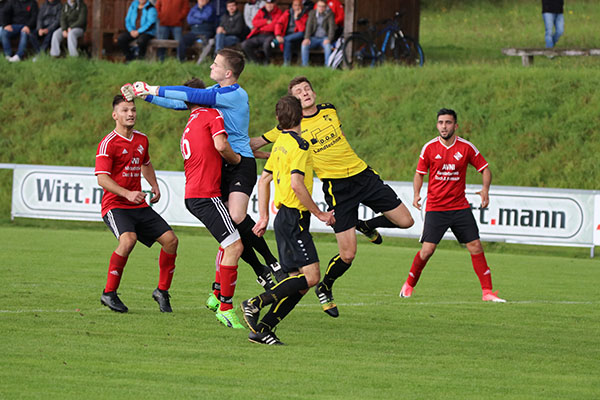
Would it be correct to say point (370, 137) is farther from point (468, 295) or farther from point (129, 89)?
point (129, 89)

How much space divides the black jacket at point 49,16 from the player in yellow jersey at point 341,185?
17.2 metres

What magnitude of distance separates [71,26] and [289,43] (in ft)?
18.9

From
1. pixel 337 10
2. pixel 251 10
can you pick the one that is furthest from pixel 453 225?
pixel 251 10

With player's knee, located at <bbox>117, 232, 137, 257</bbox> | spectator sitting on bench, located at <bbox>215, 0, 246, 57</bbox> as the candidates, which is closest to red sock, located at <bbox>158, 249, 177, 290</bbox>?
player's knee, located at <bbox>117, 232, 137, 257</bbox>

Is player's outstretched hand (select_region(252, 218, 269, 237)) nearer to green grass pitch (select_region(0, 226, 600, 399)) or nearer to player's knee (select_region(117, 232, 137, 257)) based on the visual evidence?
green grass pitch (select_region(0, 226, 600, 399))

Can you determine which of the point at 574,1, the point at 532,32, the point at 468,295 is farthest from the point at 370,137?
the point at 574,1

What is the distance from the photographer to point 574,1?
42344 mm

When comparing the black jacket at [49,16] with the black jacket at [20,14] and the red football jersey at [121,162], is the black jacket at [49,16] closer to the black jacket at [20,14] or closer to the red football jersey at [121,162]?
the black jacket at [20,14]

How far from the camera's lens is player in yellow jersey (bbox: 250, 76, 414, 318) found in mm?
9508

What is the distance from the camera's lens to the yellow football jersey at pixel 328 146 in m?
9.48

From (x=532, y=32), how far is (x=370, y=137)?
17.3 meters

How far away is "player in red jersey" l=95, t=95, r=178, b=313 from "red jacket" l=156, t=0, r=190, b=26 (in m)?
16.0

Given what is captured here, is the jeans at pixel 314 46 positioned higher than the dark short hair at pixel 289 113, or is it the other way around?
the jeans at pixel 314 46

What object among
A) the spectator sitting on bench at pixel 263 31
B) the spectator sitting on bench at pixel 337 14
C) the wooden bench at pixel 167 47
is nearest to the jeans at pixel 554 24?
the spectator sitting on bench at pixel 337 14
